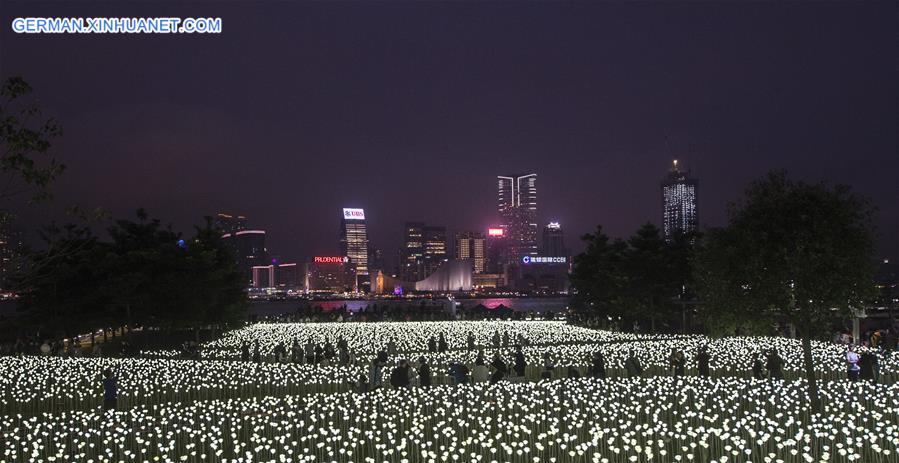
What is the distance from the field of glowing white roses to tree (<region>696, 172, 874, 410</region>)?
2355mm

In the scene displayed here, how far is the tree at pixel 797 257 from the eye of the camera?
61.8ft

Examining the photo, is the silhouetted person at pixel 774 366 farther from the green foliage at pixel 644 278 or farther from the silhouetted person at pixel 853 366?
the green foliage at pixel 644 278

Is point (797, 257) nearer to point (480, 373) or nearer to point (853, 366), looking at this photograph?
point (853, 366)

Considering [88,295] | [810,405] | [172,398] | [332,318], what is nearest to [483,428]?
[810,405]

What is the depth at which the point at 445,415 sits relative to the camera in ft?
63.2

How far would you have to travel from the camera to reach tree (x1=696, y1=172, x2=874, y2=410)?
18.8 meters

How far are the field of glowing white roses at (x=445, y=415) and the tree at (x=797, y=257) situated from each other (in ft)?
7.73

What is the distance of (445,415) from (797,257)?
9.39 m

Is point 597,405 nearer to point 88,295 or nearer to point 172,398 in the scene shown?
point 172,398

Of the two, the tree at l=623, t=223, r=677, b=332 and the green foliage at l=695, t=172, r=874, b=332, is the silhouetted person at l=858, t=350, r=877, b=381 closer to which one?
the green foliage at l=695, t=172, r=874, b=332

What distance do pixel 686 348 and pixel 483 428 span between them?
1924 cm

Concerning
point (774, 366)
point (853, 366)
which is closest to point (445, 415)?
point (774, 366)

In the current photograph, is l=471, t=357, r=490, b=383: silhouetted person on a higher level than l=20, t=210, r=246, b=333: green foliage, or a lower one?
lower

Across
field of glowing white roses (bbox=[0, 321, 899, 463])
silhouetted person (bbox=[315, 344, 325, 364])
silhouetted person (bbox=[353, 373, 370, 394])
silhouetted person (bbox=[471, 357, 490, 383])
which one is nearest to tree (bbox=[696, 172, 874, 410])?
field of glowing white roses (bbox=[0, 321, 899, 463])
